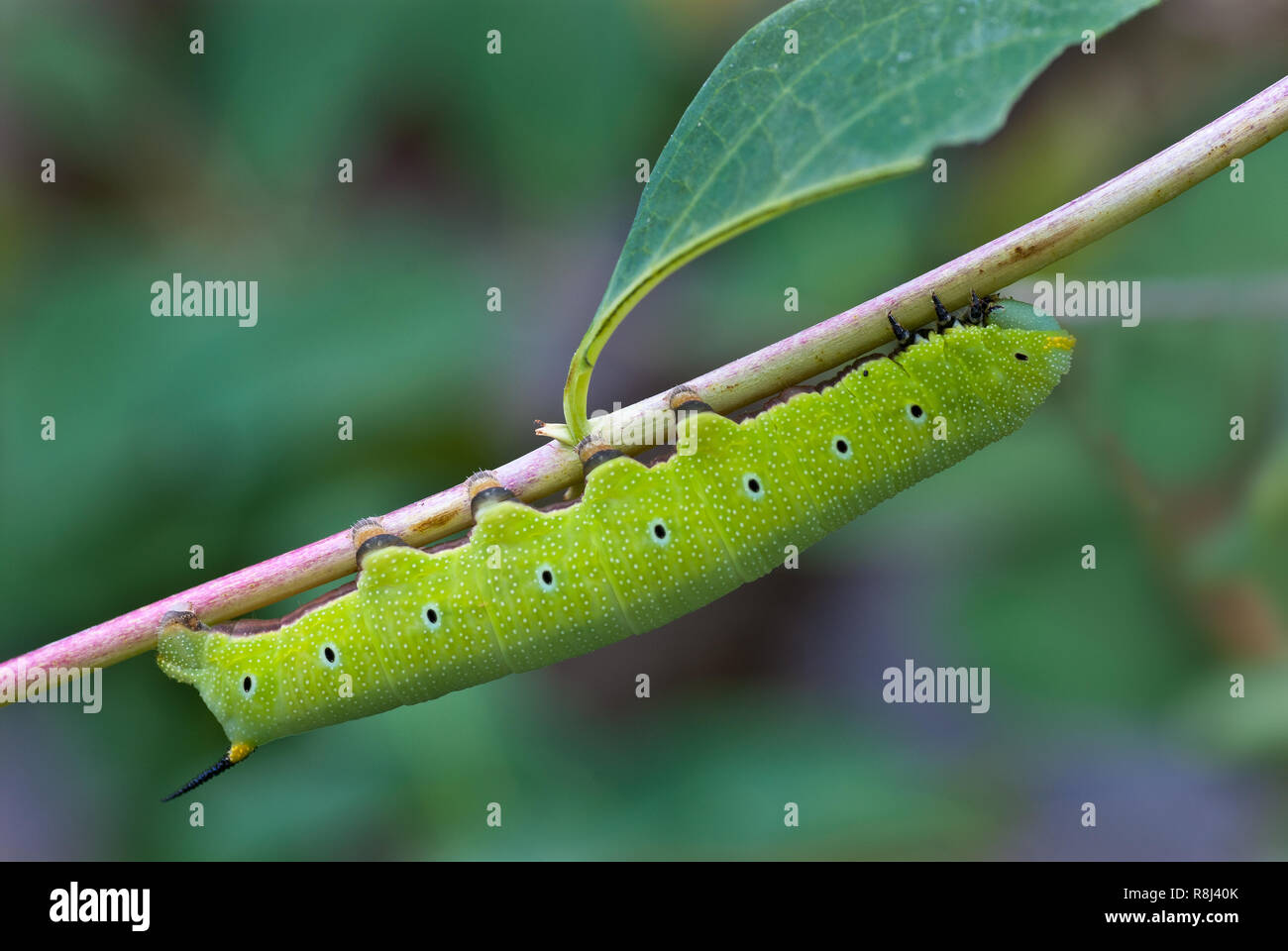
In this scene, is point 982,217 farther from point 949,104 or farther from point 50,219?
point 50,219

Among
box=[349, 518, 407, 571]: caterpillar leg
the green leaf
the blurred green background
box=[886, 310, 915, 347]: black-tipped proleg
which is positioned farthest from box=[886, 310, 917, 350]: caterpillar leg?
the blurred green background

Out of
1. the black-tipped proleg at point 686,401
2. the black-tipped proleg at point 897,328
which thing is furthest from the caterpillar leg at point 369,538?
the black-tipped proleg at point 897,328

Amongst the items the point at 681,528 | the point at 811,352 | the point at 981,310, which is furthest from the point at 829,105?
the point at 681,528

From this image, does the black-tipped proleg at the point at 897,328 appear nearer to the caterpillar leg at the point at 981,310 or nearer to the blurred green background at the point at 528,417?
the caterpillar leg at the point at 981,310

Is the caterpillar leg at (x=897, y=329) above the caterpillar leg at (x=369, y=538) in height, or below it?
above

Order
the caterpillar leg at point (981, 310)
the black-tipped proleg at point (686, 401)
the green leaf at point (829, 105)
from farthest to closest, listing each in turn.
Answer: the caterpillar leg at point (981, 310) < the black-tipped proleg at point (686, 401) < the green leaf at point (829, 105)

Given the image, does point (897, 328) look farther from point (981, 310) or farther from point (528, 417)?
point (528, 417)
